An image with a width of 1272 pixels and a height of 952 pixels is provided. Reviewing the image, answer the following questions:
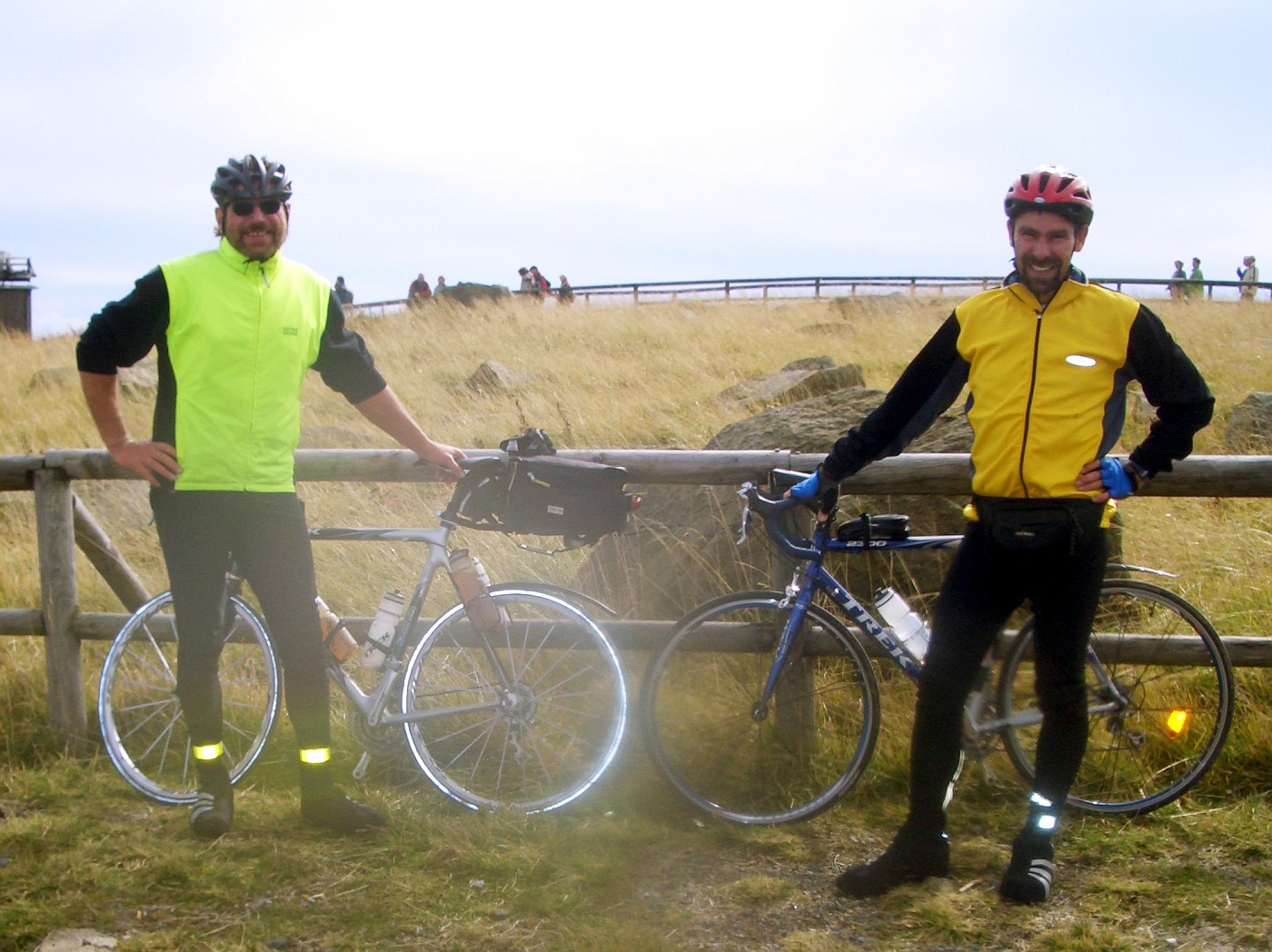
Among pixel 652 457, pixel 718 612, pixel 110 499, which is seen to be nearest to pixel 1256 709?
pixel 718 612

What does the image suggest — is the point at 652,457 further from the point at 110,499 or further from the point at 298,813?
the point at 110,499

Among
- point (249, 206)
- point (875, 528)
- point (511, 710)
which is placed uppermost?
point (249, 206)

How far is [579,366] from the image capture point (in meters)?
16.8

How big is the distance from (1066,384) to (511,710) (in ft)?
6.90

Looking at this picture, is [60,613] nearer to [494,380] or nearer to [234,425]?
[234,425]

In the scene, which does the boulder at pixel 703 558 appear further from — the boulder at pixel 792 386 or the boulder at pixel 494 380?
the boulder at pixel 494 380

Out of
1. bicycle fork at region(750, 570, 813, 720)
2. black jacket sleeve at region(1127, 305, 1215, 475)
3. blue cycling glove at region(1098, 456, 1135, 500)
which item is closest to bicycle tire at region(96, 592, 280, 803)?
bicycle fork at region(750, 570, 813, 720)

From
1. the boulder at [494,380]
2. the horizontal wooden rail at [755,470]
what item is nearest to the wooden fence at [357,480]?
the horizontal wooden rail at [755,470]

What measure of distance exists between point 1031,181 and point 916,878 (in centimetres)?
Answer: 204

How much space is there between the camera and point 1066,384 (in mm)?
3242

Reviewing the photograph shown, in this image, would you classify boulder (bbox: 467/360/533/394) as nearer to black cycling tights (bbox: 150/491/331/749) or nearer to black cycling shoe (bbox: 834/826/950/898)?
black cycling tights (bbox: 150/491/331/749)

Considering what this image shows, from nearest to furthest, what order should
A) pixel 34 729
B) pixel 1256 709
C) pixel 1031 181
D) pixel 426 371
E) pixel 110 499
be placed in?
pixel 1031 181, pixel 1256 709, pixel 34 729, pixel 110 499, pixel 426 371

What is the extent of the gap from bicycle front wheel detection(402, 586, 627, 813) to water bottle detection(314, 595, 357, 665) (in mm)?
269

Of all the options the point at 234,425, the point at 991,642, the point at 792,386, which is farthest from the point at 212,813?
the point at 792,386
